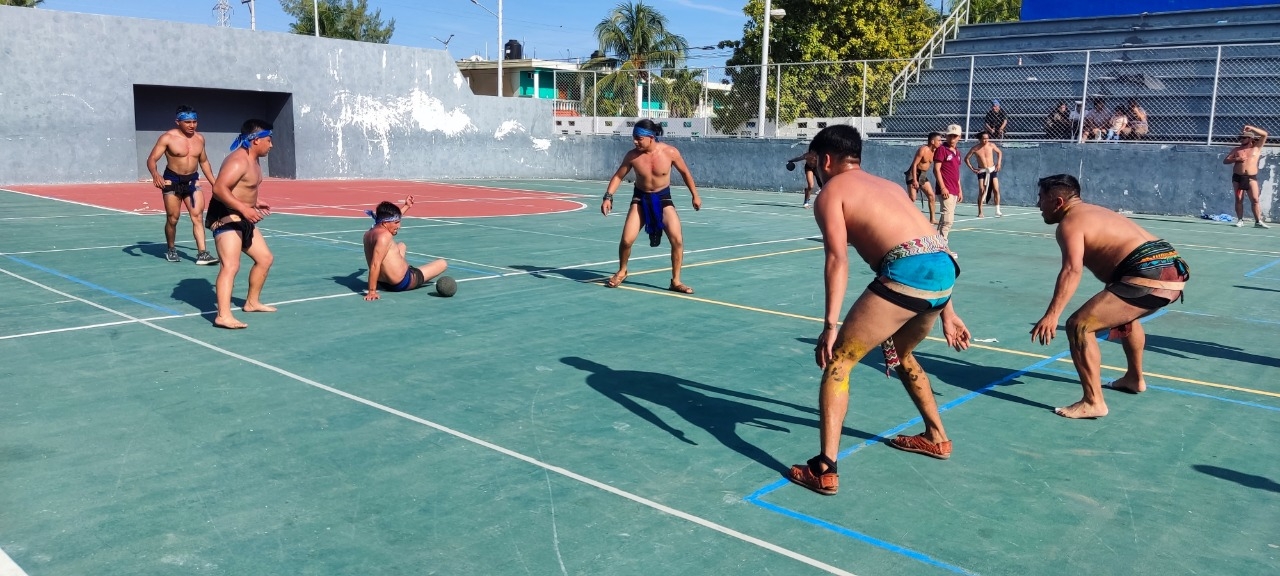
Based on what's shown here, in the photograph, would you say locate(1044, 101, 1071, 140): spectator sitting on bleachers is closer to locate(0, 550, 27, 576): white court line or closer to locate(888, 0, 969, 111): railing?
locate(888, 0, 969, 111): railing

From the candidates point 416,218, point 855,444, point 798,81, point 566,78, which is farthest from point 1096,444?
point 566,78

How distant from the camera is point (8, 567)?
3.71m

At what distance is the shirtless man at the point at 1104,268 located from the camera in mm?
5977

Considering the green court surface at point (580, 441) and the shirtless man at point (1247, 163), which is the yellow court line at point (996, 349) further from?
the shirtless man at point (1247, 163)

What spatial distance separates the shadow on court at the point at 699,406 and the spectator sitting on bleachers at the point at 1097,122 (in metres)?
20.1

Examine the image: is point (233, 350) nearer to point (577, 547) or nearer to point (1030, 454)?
point (577, 547)

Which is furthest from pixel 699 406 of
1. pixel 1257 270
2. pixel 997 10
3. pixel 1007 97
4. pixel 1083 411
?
pixel 997 10

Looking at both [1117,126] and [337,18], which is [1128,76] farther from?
[337,18]

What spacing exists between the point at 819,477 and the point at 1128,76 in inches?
979

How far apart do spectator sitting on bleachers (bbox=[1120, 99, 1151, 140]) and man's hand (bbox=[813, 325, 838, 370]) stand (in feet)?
70.2

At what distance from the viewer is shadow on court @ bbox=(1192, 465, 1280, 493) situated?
4801mm

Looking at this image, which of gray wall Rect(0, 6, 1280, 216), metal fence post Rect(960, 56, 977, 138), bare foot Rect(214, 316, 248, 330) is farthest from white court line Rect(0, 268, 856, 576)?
metal fence post Rect(960, 56, 977, 138)

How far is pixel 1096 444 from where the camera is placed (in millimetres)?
5430

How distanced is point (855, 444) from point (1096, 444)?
1348mm
